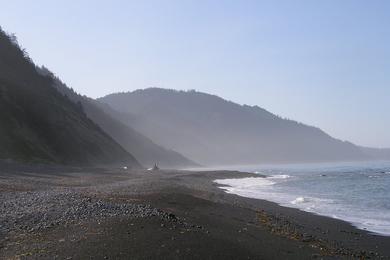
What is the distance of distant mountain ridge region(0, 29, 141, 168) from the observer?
58.0m

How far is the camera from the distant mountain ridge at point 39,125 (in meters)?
58.0

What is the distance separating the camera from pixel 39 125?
68.8 metres

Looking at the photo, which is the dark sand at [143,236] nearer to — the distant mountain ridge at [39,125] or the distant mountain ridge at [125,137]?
the distant mountain ridge at [39,125]

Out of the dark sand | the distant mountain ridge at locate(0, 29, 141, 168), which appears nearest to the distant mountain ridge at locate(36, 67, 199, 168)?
the distant mountain ridge at locate(0, 29, 141, 168)

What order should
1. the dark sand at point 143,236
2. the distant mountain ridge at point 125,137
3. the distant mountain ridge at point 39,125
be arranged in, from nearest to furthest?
the dark sand at point 143,236 → the distant mountain ridge at point 39,125 → the distant mountain ridge at point 125,137

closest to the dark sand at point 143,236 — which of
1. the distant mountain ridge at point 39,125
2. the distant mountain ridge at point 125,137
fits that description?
the distant mountain ridge at point 39,125

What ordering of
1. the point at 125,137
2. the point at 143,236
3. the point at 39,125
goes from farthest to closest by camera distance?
1. the point at 125,137
2. the point at 39,125
3. the point at 143,236

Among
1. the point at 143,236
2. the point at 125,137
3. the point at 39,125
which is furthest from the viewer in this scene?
the point at 125,137

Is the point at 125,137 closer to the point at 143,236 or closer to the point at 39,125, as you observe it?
the point at 39,125

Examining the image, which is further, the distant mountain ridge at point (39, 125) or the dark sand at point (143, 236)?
the distant mountain ridge at point (39, 125)

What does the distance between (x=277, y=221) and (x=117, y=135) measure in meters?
129

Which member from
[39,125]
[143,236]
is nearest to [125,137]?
[39,125]

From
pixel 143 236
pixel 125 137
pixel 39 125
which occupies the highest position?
pixel 125 137

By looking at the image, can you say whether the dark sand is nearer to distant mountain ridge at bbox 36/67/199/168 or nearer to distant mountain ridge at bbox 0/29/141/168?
distant mountain ridge at bbox 0/29/141/168
